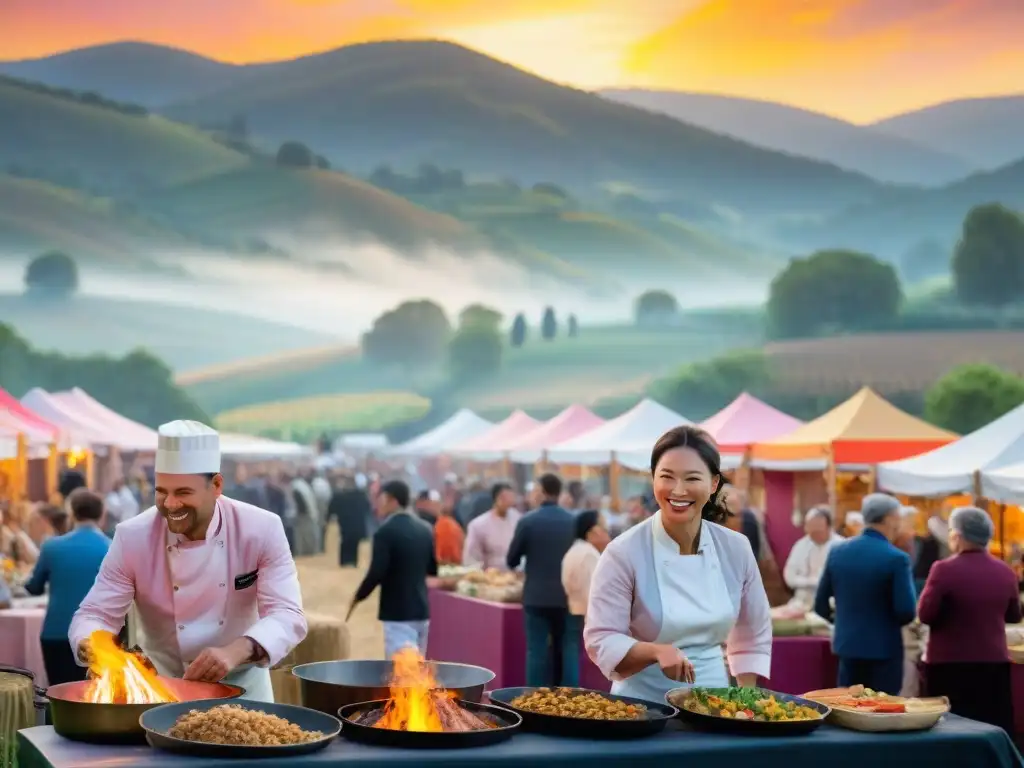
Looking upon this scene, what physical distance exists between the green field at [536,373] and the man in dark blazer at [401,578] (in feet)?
184

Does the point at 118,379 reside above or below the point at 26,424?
above

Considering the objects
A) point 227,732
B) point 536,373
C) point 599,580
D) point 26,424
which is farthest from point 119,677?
→ point 536,373

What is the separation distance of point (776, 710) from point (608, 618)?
470 millimetres

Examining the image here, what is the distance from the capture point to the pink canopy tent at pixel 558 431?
22.4m

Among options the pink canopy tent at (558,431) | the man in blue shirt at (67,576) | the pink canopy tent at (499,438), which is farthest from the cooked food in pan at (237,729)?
the pink canopy tent at (499,438)

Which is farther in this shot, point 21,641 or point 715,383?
point 715,383

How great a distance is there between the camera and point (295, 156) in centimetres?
7325

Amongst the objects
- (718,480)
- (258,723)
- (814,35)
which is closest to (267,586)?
(258,723)

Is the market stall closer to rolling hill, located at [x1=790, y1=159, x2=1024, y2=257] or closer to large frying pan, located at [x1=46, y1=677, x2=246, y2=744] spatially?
large frying pan, located at [x1=46, y1=677, x2=246, y2=744]

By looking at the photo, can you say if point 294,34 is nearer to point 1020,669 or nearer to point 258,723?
point 1020,669

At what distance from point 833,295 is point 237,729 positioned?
2441 inches

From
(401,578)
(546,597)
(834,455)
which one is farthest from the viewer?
(834,455)

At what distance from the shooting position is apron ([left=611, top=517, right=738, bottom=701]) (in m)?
3.66

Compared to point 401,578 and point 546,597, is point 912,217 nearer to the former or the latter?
point 546,597
